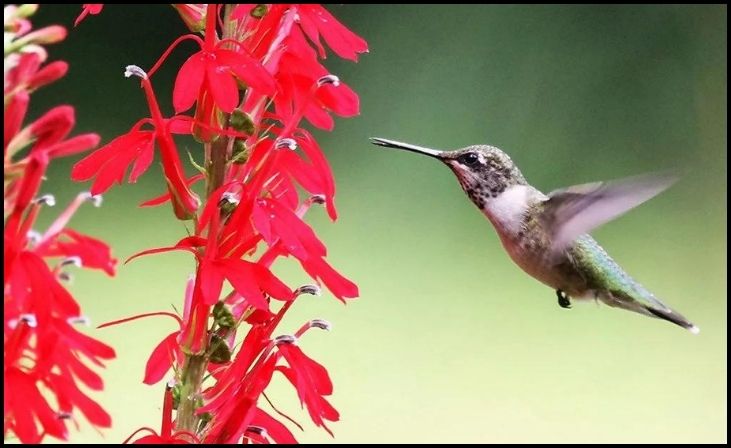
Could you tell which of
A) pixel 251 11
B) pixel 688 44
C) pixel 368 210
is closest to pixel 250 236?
pixel 251 11

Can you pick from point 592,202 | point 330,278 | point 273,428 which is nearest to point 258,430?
point 273,428

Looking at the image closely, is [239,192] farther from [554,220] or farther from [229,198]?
[554,220]

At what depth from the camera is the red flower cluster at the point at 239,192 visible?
77 cm

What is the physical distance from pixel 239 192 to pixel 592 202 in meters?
0.63

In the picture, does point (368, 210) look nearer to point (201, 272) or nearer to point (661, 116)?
point (661, 116)

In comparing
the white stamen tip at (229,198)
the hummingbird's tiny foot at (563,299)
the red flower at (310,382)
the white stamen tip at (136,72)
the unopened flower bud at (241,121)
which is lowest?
the red flower at (310,382)

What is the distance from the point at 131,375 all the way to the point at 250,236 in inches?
108

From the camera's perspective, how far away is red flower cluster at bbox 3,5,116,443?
645 millimetres

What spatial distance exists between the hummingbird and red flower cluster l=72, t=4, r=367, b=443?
41cm

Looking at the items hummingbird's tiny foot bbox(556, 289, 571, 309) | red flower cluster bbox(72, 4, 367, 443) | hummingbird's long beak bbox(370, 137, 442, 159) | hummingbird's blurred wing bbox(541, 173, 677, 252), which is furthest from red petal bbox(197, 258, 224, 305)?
hummingbird's tiny foot bbox(556, 289, 571, 309)

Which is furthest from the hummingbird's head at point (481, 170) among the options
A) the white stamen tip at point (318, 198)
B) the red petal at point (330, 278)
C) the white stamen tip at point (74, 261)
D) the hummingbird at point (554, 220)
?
the white stamen tip at point (74, 261)

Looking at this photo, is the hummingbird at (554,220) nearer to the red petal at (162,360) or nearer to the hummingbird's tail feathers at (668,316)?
the hummingbird's tail feathers at (668,316)

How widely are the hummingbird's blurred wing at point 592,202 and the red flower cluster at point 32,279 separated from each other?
723mm

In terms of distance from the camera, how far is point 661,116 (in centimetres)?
480
